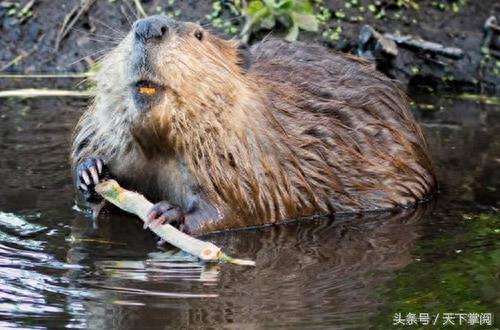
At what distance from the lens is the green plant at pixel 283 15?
291 inches

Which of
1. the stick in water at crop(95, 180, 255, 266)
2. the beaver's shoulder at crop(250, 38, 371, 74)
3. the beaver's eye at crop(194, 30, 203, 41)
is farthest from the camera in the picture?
the beaver's shoulder at crop(250, 38, 371, 74)

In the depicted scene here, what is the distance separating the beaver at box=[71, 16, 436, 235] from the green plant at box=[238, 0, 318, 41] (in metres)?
1.89

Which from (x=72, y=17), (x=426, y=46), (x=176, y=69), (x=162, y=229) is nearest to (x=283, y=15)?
(x=426, y=46)

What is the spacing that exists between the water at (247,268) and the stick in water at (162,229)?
0.05m

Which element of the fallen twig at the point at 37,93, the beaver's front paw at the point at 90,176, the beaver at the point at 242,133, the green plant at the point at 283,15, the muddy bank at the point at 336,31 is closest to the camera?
the beaver at the point at 242,133

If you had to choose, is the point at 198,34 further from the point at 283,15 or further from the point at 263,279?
the point at 283,15

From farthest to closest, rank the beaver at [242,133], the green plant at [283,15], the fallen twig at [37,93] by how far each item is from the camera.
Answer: the green plant at [283,15], the fallen twig at [37,93], the beaver at [242,133]

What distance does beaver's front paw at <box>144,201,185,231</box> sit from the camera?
4.31 m

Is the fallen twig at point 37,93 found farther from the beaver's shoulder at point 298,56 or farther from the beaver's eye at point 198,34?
the beaver's eye at point 198,34

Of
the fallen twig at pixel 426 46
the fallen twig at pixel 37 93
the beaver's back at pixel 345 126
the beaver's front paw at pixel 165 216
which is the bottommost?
the beaver's front paw at pixel 165 216

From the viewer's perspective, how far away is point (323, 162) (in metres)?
5.00

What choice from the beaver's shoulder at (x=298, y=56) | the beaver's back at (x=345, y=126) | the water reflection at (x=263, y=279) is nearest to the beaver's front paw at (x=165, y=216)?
the water reflection at (x=263, y=279)

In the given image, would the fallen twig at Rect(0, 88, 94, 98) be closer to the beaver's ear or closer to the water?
the water

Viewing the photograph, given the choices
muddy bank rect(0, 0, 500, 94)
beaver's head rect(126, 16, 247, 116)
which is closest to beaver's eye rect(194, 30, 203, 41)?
beaver's head rect(126, 16, 247, 116)
